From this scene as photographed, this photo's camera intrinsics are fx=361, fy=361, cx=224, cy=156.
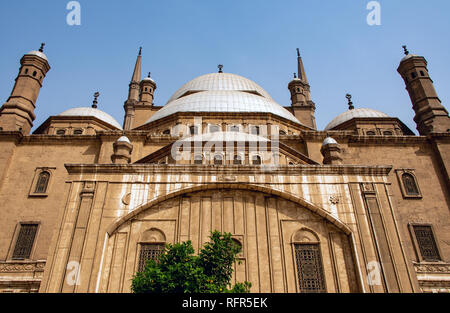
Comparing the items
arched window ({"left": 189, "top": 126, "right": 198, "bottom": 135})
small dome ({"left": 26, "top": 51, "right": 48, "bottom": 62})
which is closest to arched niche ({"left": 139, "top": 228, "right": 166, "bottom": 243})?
arched window ({"left": 189, "top": 126, "right": 198, "bottom": 135})

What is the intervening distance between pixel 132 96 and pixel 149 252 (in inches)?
690

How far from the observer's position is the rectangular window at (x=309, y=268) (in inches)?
332

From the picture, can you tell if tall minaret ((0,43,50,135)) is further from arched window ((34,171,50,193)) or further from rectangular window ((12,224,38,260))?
rectangular window ((12,224,38,260))

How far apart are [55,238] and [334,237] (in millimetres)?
6748

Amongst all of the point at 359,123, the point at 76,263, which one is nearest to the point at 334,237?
the point at 76,263

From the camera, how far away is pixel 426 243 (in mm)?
12695

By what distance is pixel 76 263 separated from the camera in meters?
8.17

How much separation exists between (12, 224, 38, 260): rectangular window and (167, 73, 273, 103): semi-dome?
1317cm

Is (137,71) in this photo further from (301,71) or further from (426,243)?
(426,243)

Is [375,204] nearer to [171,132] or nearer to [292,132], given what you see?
[292,132]

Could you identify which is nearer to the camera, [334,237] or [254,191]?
[334,237]

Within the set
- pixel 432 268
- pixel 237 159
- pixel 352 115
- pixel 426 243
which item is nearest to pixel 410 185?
pixel 426 243

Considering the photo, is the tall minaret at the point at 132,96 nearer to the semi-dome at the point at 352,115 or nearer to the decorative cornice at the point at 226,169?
the semi-dome at the point at 352,115

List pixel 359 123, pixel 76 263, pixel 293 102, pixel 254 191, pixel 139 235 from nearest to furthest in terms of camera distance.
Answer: pixel 76 263, pixel 139 235, pixel 254 191, pixel 359 123, pixel 293 102
